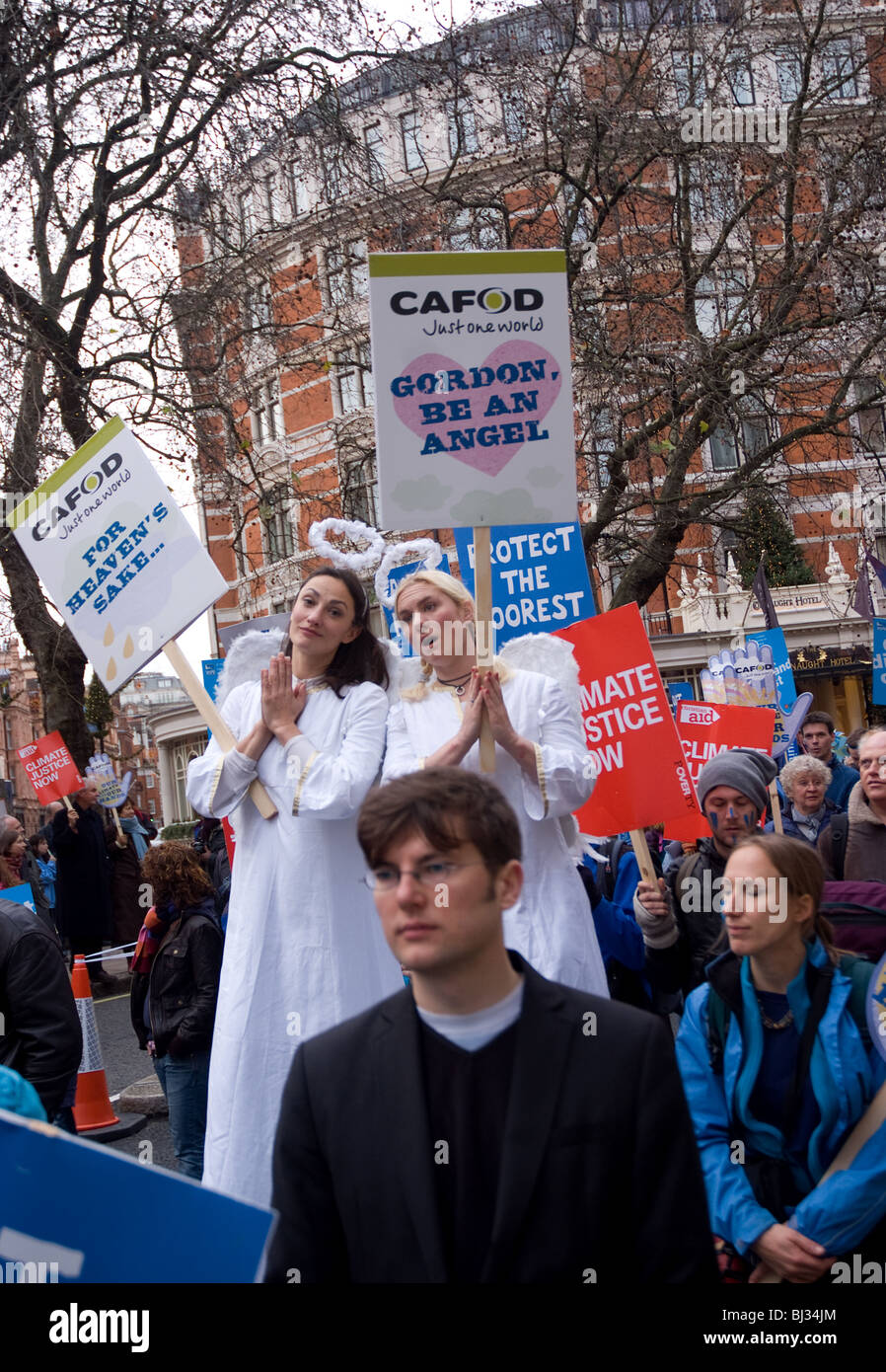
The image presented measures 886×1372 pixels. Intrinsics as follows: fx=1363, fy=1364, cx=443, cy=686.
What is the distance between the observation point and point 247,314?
41.4 feet

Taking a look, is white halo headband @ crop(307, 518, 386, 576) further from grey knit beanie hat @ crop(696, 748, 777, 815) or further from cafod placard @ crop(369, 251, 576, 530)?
grey knit beanie hat @ crop(696, 748, 777, 815)

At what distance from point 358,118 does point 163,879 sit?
906 cm

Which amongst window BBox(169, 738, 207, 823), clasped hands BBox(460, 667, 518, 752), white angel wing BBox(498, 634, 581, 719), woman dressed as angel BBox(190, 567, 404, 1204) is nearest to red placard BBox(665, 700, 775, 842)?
white angel wing BBox(498, 634, 581, 719)

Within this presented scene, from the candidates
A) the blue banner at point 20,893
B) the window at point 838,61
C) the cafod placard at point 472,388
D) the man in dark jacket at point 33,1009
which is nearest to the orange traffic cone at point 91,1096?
the blue banner at point 20,893

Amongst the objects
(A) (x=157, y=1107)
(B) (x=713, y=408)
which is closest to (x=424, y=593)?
(A) (x=157, y=1107)

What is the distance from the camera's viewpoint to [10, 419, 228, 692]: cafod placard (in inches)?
167

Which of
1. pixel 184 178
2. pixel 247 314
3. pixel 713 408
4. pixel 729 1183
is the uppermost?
pixel 184 178

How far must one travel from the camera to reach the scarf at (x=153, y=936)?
18.7ft

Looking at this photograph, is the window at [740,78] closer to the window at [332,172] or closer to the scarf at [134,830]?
the window at [332,172]

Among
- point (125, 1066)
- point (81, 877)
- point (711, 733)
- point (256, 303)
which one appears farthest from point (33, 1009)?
point (256, 303)

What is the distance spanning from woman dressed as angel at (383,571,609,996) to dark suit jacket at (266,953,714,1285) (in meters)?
1.54

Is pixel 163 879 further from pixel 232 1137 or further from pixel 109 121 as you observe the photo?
pixel 109 121

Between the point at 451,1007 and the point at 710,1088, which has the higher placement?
the point at 451,1007

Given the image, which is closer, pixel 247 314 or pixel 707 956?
pixel 707 956
